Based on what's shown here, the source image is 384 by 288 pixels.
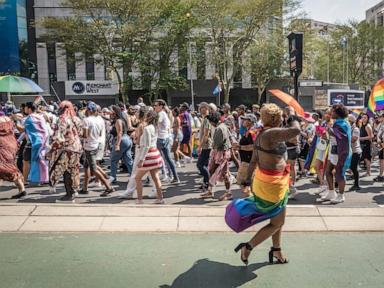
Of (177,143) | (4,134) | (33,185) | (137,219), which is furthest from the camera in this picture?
(177,143)

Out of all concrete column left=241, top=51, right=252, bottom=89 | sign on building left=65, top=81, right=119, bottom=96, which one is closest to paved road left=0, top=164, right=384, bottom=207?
concrete column left=241, top=51, right=252, bottom=89

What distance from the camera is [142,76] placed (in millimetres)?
34844

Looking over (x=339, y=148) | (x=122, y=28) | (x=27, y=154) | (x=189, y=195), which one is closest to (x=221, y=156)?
(x=189, y=195)

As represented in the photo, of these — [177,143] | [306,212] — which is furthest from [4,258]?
[177,143]

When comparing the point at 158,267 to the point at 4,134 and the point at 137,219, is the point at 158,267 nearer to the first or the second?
the point at 137,219

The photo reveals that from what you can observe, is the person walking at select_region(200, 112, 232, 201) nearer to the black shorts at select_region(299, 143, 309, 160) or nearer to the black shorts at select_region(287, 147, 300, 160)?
the black shorts at select_region(287, 147, 300, 160)

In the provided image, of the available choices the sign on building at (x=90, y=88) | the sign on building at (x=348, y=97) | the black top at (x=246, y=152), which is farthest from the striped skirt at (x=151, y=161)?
the sign on building at (x=90, y=88)

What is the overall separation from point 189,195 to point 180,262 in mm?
3698

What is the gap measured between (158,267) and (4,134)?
447 centimetres

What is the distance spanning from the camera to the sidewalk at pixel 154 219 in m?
6.27

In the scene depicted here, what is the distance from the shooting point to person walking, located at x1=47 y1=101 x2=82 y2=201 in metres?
7.61

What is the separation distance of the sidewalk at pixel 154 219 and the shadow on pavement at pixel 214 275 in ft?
4.03

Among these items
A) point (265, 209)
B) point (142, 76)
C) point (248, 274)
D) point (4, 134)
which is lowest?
point (248, 274)

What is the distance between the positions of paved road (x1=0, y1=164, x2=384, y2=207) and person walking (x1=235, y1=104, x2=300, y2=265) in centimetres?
296
